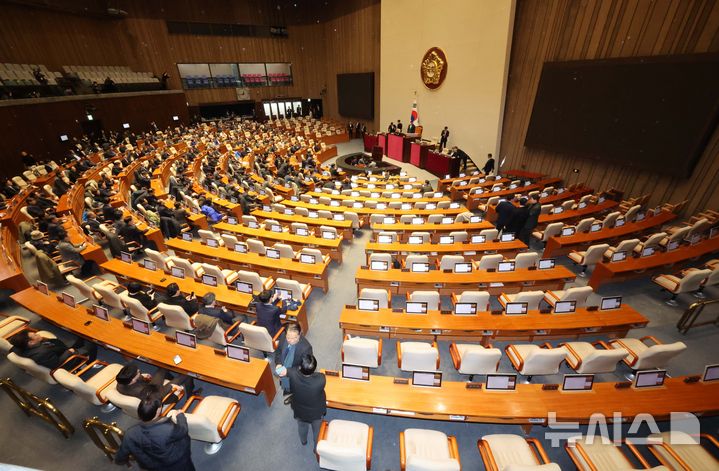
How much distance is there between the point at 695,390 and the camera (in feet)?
14.1

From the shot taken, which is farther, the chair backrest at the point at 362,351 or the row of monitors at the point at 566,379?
the chair backrest at the point at 362,351

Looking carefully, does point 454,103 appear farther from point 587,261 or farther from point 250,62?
point 250,62

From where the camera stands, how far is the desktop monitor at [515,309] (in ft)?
18.8

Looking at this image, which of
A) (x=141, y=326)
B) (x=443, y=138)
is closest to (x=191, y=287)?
(x=141, y=326)

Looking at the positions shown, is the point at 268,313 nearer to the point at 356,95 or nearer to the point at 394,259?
the point at 394,259

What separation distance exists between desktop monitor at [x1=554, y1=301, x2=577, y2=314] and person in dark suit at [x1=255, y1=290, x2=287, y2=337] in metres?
5.29

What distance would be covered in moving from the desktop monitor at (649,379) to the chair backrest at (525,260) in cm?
337

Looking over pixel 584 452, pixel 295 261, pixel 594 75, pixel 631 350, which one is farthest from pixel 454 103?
pixel 584 452

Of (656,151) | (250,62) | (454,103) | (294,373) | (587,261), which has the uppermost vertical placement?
(250,62)

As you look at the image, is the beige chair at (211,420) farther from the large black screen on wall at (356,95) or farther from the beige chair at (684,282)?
the large black screen on wall at (356,95)

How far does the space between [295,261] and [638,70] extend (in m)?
14.0

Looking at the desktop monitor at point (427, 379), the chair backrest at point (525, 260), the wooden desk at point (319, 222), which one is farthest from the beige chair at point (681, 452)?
the wooden desk at point (319, 222)

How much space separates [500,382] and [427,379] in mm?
1023

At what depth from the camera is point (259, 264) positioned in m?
7.87
